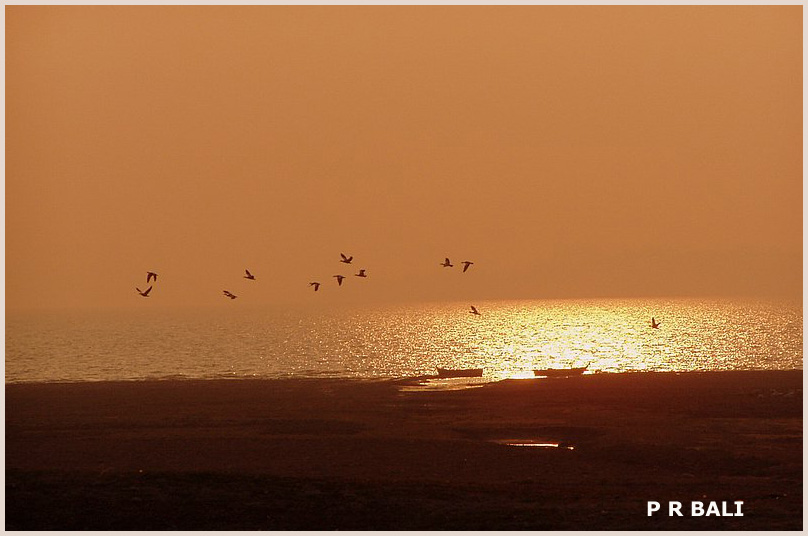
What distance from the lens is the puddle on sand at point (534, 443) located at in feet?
148

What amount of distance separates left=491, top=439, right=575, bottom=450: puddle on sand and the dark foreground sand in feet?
1.69

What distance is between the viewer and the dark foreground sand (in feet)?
105

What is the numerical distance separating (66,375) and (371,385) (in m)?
43.6

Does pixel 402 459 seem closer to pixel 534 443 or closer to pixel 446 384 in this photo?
pixel 534 443

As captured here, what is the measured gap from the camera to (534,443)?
46.4 m

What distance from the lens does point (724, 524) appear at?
101 feet

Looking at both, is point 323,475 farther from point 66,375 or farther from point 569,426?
point 66,375

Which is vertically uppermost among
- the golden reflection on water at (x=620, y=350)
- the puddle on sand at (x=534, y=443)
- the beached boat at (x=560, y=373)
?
the puddle on sand at (x=534, y=443)

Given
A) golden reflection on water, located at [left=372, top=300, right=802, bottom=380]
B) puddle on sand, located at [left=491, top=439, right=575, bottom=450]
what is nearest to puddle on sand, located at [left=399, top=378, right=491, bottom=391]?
golden reflection on water, located at [left=372, top=300, right=802, bottom=380]

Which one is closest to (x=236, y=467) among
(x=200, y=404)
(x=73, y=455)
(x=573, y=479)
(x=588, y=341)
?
(x=73, y=455)

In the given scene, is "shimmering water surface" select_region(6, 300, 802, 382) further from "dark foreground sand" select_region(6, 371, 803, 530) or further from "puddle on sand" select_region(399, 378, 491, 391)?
"dark foreground sand" select_region(6, 371, 803, 530)

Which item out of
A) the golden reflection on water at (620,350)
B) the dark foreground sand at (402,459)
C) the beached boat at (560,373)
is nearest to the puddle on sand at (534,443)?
the dark foreground sand at (402,459)

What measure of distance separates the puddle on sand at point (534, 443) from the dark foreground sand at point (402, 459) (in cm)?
51

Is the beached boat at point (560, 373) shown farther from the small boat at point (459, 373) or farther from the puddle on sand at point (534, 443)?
the puddle on sand at point (534, 443)
